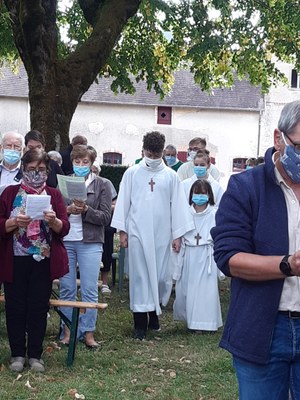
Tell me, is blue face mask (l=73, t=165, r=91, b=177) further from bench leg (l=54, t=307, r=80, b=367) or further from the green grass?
the green grass

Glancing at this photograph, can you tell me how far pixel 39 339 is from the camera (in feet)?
21.9

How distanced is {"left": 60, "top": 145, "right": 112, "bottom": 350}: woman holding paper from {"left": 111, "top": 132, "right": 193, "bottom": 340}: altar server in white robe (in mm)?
808

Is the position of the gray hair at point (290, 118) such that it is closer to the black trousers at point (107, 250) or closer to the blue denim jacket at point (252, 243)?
the blue denim jacket at point (252, 243)

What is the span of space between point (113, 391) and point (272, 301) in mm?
3480

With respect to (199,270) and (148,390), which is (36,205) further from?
(199,270)

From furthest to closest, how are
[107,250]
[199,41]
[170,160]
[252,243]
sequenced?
[199,41], [170,160], [107,250], [252,243]

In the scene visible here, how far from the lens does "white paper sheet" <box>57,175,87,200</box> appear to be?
707 centimetres

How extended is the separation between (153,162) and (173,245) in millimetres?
982

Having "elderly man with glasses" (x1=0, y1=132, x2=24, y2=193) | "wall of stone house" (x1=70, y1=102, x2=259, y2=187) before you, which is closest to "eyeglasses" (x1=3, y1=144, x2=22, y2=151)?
"elderly man with glasses" (x1=0, y1=132, x2=24, y2=193)

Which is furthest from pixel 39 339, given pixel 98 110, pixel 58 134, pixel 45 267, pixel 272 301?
pixel 98 110

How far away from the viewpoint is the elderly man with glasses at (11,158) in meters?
7.40

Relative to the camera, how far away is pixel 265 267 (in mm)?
2975

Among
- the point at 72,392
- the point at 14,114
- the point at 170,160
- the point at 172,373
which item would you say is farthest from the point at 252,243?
the point at 14,114

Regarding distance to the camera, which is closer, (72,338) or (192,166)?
(72,338)
